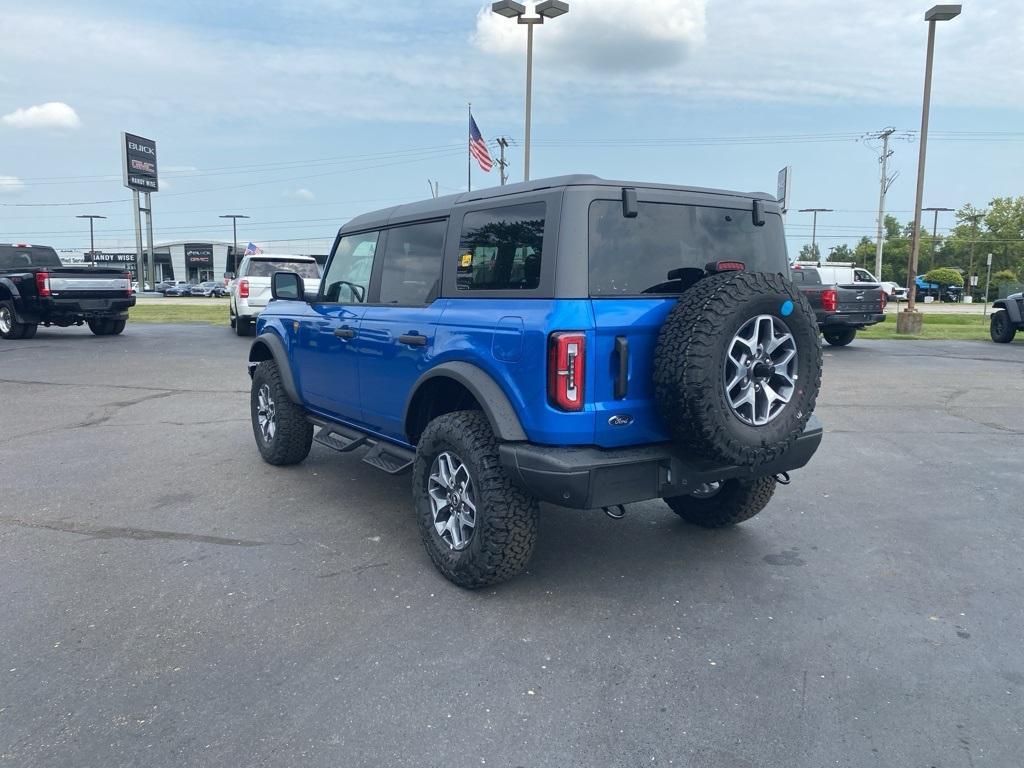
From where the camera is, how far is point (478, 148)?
24.0 meters

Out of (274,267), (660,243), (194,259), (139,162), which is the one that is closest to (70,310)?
(274,267)

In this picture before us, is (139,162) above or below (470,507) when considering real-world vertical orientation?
above

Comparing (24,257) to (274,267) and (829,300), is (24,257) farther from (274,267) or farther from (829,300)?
(829,300)

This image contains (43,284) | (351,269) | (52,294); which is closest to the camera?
(351,269)

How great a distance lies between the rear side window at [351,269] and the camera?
5.00 metres

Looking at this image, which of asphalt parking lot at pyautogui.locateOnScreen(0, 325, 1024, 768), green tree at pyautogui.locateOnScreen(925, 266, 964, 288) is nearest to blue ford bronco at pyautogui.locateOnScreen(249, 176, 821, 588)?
asphalt parking lot at pyautogui.locateOnScreen(0, 325, 1024, 768)

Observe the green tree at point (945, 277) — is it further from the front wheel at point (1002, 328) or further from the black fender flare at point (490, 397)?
the black fender flare at point (490, 397)

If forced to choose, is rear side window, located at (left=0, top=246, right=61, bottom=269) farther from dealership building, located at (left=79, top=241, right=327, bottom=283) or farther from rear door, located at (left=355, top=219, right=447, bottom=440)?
dealership building, located at (left=79, top=241, right=327, bottom=283)

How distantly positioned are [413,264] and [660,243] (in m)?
1.55

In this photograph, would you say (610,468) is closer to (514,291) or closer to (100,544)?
(514,291)

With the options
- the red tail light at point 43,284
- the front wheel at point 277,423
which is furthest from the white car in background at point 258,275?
the front wheel at point 277,423

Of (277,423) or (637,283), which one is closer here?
(637,283)

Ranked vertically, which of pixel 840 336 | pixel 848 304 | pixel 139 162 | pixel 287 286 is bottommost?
pixel 840 336

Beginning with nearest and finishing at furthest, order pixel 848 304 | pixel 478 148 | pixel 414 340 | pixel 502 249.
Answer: pixel 502 249, pixel 414 340, pixel 848 304, pixel 478 148
